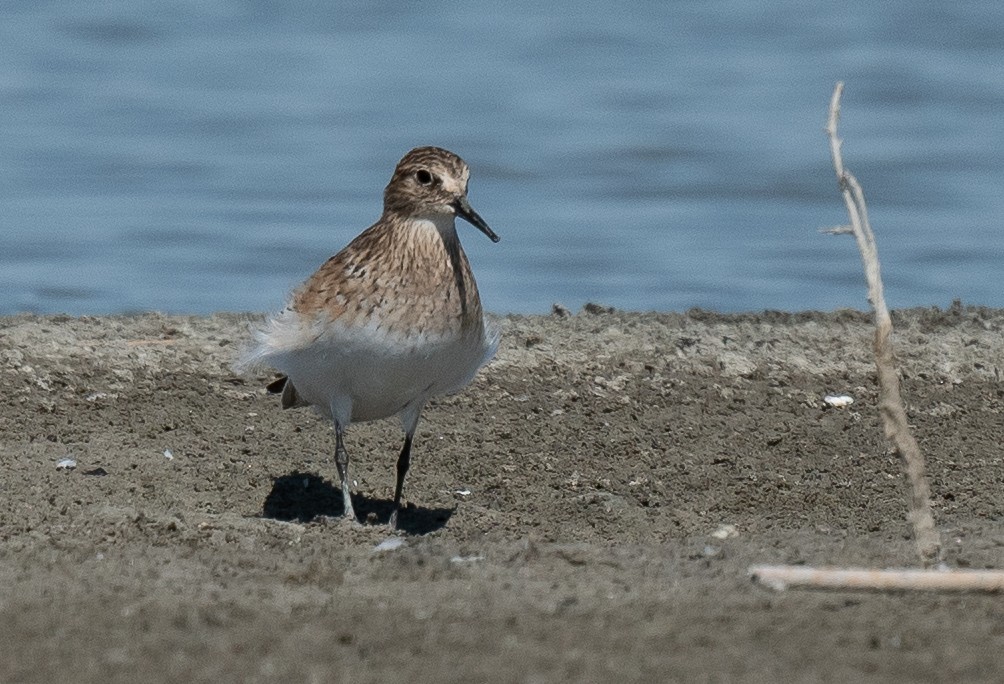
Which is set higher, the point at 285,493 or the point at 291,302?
the point at 291,302

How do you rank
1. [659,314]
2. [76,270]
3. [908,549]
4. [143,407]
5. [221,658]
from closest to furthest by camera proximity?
[221,658] < [908,549] < [143,407] < [659,314] < [76,270]

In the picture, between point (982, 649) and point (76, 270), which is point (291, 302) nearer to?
point (982, 649)

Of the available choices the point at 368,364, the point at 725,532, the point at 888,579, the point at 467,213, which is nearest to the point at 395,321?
the point at 368,364

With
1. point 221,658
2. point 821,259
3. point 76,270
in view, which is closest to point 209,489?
point 221,658

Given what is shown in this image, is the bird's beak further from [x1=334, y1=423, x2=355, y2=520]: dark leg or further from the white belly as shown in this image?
[x1=334, y1=423, x2=355, y2=520]: dark leg

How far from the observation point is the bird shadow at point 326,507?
773cm

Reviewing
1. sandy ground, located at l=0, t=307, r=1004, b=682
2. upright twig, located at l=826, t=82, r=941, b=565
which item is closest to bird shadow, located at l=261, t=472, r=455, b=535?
sandy ground, located at l=0, t=307, r=1004, b=682

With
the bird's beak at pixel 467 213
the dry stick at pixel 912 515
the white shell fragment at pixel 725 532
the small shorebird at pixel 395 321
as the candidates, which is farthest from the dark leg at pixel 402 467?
the dry stick at pixel 912 515

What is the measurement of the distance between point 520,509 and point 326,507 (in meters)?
0.97

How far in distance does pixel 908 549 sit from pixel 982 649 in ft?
5.43

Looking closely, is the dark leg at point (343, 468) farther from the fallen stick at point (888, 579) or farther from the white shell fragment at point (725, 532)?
the fallen stick at point (888, 579)

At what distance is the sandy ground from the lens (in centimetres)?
498

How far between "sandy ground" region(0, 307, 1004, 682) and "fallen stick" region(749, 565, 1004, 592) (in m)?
0.08

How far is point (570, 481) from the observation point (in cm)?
805
